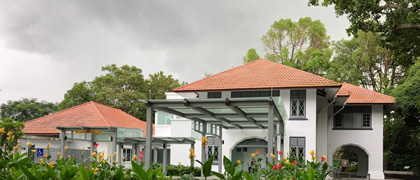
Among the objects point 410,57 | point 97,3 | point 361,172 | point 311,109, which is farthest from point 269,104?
point 361,172

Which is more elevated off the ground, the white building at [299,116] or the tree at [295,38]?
the tree at [295,38]

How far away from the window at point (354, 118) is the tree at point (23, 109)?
3342 centimetres

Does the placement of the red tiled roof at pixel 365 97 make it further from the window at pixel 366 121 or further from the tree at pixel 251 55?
the tree at pixel 251 55

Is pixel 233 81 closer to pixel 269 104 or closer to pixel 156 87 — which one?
pixel 269 104

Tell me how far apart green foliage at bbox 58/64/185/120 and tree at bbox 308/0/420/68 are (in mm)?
30002

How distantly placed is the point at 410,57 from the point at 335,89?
5637mm

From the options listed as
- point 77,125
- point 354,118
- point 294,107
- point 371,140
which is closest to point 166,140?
point 294,107

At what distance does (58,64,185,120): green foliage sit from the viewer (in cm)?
4570

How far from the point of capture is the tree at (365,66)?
3916 centimetres

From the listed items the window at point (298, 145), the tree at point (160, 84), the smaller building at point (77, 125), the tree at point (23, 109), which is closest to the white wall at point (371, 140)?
the window at point (298, 145)

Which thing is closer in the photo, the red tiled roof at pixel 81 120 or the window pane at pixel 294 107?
the window pane at pixel 294 107

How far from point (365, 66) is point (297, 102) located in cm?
1776

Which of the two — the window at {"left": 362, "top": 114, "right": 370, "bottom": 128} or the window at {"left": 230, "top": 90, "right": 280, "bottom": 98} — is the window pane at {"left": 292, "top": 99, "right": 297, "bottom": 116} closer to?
the window at {"left": 230, "top": 90, "right": 280, "bottom": 98}

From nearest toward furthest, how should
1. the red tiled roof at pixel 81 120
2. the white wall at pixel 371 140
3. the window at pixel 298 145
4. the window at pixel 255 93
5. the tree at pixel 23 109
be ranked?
1. the window at pixel 298 145
2. the window at pixel 255 93
3. the white wall at pixel 371 140
4. the red tiled roof at pixel 81 120
5. the tree at pixel 23 109
